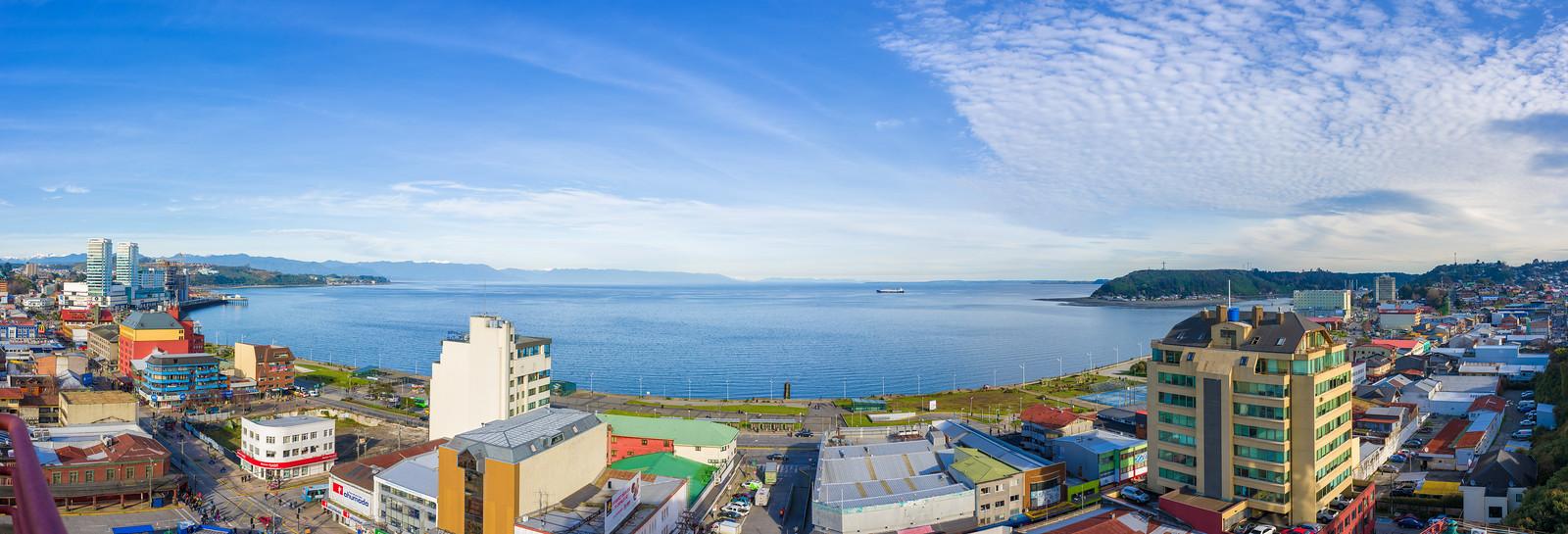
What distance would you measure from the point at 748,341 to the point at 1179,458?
69787 mm

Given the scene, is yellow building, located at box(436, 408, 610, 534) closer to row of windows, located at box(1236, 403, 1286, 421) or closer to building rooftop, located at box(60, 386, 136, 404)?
row of windows, located at box(1236, 403, 1286, 421)

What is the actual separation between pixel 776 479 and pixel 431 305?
14697 cm

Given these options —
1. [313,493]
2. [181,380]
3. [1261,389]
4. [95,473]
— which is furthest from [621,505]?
[181,380]

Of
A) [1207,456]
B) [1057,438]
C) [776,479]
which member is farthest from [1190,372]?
[776,479]

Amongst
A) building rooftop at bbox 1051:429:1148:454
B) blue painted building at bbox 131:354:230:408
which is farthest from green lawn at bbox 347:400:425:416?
building rooftop at bbox 1051:429:1148:454

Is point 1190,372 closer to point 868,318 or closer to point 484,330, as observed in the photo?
point 484,330

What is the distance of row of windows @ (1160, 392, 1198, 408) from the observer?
2422cm

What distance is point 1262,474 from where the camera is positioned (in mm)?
23031

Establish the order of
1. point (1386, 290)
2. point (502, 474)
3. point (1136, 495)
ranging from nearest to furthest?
point (502, 474) < point (1136, 495) < point (1386, 290)

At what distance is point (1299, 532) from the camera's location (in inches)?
874

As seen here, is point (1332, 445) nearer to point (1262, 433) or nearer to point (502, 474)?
point (1262, 433)

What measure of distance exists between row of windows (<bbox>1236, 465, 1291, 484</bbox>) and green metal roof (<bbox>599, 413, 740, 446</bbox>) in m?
17.7

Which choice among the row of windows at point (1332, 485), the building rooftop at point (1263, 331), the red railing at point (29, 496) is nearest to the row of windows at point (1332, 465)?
the row of windows at point (1332, 485)

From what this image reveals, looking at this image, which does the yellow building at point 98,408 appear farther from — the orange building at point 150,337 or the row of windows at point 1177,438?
the row of windows at point 1177,438
